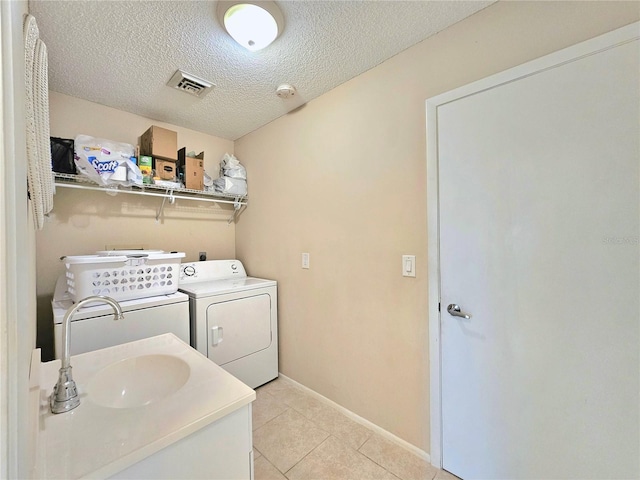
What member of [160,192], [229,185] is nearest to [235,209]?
[229,185]

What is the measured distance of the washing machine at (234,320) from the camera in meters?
1.96

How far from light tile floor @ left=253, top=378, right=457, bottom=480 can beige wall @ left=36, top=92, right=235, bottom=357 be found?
1.62m

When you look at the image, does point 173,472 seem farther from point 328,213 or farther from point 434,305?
point 328,213

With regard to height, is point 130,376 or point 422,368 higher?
point 130,376

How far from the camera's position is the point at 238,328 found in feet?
7.00

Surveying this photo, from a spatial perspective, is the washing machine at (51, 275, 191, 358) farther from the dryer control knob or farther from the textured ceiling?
the textured ceiling

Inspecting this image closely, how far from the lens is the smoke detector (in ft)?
6.19

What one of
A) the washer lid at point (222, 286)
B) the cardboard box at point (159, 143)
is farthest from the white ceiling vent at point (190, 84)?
the washer lid at point (222, 286)

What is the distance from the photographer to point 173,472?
2.55 feet

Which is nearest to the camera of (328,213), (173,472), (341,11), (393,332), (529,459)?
(173,472)

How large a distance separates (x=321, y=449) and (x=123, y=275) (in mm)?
1648

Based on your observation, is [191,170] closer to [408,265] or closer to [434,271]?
[408,265]

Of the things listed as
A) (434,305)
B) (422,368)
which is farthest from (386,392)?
(434,305)

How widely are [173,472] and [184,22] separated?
6.23ft
